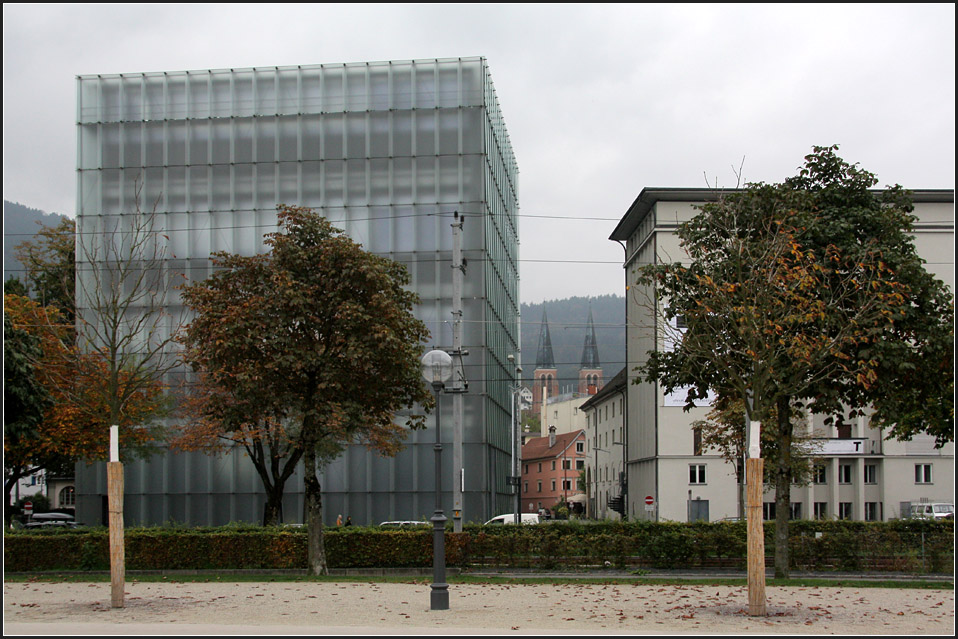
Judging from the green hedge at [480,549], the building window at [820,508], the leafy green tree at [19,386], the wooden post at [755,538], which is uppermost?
the leafy green tree at [19,386]

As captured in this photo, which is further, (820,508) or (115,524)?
(820,508)

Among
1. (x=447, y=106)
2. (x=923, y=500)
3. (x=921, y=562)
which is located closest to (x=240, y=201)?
(x=447, y=106)

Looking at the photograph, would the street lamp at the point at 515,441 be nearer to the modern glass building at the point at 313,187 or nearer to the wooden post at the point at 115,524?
the modern glass building at the point at 313,187

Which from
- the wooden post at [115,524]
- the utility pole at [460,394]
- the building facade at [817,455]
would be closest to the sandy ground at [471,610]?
the wooden post at [115,524]

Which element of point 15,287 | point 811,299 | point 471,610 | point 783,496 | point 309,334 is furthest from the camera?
point 15,287

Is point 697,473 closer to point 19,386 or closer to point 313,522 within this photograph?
point 313,522

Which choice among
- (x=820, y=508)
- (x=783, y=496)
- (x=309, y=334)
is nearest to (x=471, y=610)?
(x=309, y=334)

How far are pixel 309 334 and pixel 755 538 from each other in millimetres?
12519

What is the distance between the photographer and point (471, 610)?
17406 millimetres

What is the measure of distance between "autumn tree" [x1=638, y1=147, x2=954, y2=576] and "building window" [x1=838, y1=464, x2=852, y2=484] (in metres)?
35.4

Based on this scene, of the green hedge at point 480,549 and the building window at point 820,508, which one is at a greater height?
the green hedge at point 480,549

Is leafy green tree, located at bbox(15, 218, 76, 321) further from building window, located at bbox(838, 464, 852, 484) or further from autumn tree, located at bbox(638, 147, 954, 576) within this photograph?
building window, located at bbox(838, 464, 852, 484)

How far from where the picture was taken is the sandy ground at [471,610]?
567 inches

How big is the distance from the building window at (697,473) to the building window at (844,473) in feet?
30.0
